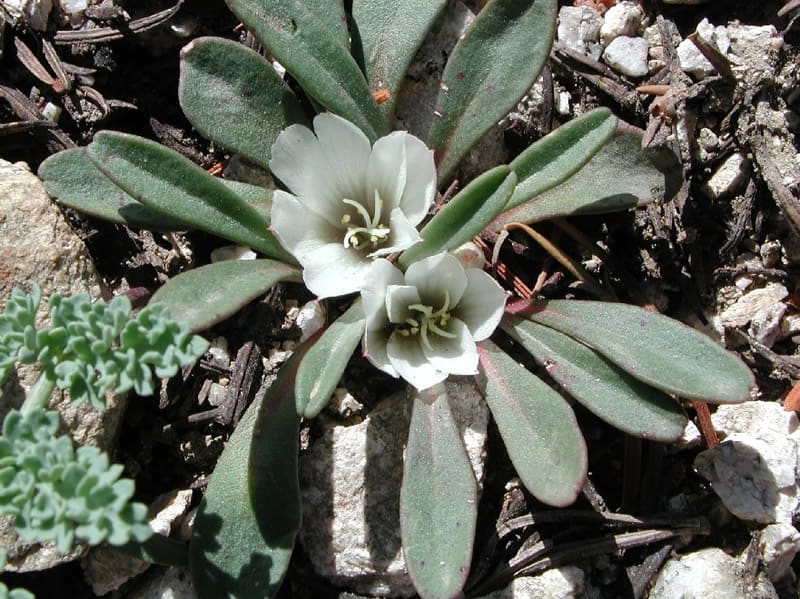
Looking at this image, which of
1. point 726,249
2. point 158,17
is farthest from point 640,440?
point 158,17

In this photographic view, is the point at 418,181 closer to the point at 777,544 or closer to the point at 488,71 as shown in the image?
the point at 488,71

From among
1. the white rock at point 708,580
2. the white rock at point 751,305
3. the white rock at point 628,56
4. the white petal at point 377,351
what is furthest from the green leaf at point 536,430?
the white rock at point 628,56

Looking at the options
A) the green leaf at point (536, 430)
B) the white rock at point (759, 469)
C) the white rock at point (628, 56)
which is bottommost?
the white rock at point (759, 469)

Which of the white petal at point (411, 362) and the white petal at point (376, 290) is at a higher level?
the white petal at point (376, 290)

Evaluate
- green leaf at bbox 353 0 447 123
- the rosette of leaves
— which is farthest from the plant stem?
green leaf at bbox 353 0 447 123

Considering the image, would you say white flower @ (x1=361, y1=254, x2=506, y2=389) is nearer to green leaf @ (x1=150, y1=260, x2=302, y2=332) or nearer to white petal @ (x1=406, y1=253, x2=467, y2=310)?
white petal @ (x1=406, y1=253, x2=467, y2=310)

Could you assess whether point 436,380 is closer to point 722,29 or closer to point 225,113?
point 225,113

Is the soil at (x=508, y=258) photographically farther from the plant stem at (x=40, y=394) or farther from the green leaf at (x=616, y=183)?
the plant stem at (x=40, y=394)
